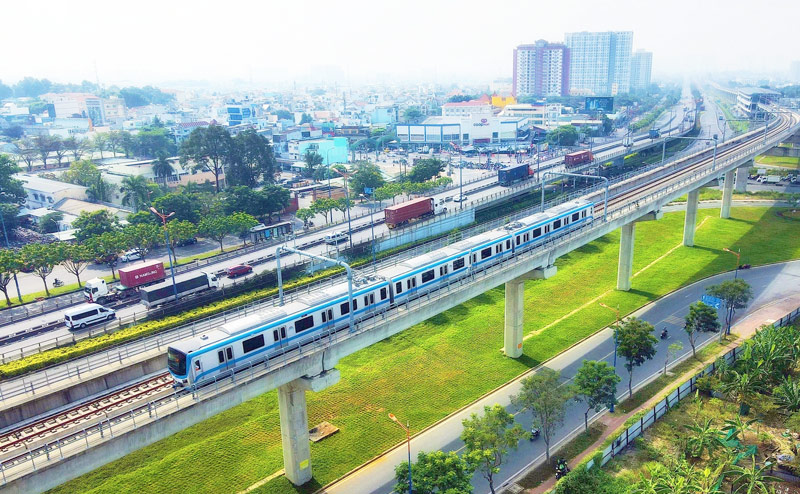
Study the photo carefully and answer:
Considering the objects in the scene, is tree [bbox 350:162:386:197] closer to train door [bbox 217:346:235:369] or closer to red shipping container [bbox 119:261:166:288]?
red shipping container [bbox 119:261:166:288]

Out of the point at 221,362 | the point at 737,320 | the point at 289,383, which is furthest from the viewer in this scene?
the point at 737,320

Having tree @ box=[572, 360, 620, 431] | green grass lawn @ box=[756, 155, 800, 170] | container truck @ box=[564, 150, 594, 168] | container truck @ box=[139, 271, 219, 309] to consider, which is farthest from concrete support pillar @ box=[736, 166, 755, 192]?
container truck @ box=[139, 271, 219, 309]

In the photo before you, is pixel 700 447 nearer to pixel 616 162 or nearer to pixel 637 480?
pixel 637 480

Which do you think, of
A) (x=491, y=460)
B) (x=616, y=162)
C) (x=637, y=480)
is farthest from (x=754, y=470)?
(x=616, y=162)

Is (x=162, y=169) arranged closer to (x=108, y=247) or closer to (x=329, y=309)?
(x=108, y=247)

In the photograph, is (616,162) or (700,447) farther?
(616,162)

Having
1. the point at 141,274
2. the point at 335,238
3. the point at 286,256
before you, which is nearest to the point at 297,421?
the point at 141,274

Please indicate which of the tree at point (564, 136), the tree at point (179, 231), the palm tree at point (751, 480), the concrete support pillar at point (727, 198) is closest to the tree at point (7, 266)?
the tree at point (179, 231)

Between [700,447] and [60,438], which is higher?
[60,438]
